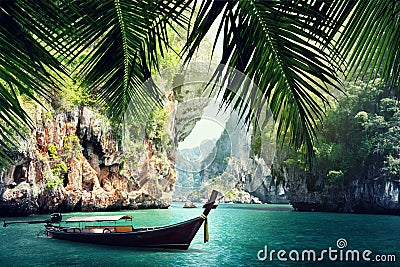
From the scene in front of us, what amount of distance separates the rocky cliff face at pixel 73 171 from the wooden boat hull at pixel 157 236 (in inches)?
152

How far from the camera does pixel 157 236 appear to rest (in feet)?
30.8

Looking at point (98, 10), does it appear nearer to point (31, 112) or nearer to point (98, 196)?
point (31, 112)

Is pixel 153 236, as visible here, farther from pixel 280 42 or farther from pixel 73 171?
pixel 280 42

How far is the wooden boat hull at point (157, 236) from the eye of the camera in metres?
9.25

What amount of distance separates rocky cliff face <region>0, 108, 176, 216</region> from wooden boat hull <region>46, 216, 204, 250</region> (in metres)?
3.86

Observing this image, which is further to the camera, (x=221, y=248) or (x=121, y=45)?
(x=221, y=248)

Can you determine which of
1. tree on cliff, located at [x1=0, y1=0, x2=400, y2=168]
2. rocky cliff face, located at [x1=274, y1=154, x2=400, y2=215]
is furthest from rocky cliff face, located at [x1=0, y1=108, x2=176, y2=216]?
tree on cliff, located at [x1=0, y1=0, x2=400, y2=168]

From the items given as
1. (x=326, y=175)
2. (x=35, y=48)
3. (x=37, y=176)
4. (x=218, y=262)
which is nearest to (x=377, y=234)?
(x=218, y=262)

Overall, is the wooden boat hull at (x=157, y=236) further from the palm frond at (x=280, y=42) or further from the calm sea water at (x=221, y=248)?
the palm frond at (x=280, y=42)

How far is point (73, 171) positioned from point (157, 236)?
8.05 meters

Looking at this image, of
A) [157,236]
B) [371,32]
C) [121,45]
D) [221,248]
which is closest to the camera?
[371,32]

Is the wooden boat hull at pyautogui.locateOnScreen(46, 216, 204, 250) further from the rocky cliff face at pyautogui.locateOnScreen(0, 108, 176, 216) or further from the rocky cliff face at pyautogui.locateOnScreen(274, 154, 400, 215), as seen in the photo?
the rocky cliff face at pyautogui.locateOnScreen(274, 154, 400, 215)

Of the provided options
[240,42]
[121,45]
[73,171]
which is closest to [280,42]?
[240,42]

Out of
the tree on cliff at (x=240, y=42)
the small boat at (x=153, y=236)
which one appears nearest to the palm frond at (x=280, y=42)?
the tree on cliff at (x=240, y=42)
